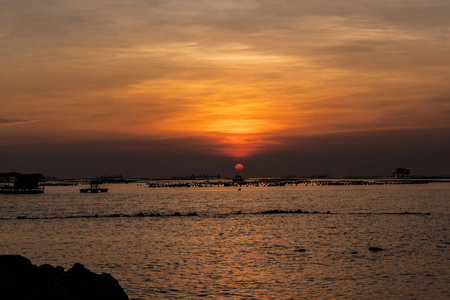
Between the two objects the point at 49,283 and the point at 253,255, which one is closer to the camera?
the point at 49,283

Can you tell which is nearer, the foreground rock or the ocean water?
the foreground rock

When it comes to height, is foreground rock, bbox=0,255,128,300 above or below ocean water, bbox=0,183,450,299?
above

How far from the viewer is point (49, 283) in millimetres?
19906

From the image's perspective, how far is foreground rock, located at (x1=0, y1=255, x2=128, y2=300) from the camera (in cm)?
1861

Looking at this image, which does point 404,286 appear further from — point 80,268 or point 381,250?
point 80,268

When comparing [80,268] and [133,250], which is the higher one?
[80,268]

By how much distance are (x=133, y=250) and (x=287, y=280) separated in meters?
16.9

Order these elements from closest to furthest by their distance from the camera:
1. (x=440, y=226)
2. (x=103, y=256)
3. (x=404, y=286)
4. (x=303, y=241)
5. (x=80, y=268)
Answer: (x=80, y=268) → (x=404, y=286) → (x=103, y=256) → (x=303, y=241) → (x=440, y=226)

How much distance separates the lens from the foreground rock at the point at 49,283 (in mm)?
18609

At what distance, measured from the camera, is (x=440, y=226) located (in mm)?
57750

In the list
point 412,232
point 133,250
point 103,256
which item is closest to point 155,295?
point 103,256

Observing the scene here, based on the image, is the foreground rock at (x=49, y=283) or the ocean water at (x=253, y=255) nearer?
the foreground rock at (x=49, y=283)

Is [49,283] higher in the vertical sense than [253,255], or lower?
higher

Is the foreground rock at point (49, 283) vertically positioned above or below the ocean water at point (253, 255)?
above
